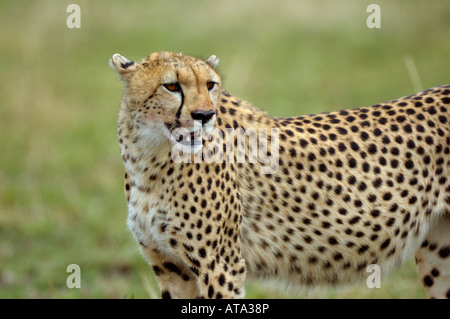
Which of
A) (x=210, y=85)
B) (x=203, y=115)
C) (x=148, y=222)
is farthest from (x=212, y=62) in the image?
(x=148, y=222)

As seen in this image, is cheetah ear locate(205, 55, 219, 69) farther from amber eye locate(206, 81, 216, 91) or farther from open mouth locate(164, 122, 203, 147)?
open mouth locate(164, 122, 203, 147)

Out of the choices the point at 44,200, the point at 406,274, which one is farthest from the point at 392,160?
the point at 44,200

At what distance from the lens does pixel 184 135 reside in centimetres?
301

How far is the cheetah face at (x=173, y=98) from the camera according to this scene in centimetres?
298

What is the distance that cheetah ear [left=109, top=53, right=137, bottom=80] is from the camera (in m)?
3.20

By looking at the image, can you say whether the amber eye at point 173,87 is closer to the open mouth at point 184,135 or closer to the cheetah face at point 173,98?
the cheetah face at point 173,98

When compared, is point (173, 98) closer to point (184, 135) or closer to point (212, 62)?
point (184, 135)

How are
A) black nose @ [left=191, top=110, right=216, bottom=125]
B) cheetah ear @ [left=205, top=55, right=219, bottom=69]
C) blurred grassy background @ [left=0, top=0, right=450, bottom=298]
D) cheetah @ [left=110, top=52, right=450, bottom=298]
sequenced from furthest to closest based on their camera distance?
blurred grassy background @ [left=0, top=0, right=450, bottom=298], cheetah ear @ [left=205, top=55, right=219, bottom=69], cheetah @ [left=110, top=52, right=450, bottom=298], black nose @ [left=191, top=110, right=216, bottom=125]

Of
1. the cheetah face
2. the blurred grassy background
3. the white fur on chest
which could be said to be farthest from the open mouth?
the blurred grassy background

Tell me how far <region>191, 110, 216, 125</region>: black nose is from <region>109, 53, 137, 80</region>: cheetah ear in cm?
40

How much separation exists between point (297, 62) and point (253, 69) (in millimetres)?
698

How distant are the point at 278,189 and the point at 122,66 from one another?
827 mm

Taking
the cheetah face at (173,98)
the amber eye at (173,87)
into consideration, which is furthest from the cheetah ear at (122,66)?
the amber eye at (173,87)
